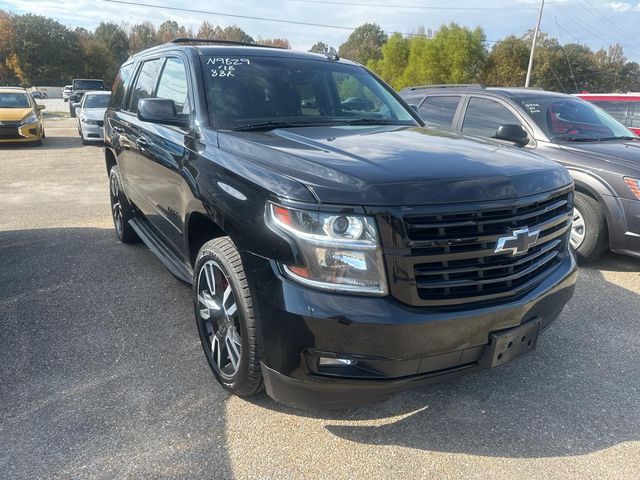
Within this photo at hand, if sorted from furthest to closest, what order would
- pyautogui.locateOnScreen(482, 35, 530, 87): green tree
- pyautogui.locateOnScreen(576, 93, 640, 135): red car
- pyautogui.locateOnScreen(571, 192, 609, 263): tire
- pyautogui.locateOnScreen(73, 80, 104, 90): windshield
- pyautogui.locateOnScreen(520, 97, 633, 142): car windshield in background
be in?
pyautogui.locateOnScreen(482, 35, 530, 87): green tree, pyautogui.locateOnScreen(73, 80, 104, 90): windshield, pyautogui.locateOnScreen(576, 93, 640, 135): red car, pyautogui.locateOnScreen(520, 97, 633, 142): car windshield in background, pyautogui.locateOnScreen(571, 192, 609, 263): tire

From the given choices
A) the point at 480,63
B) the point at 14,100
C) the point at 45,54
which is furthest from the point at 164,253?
the point at 45,54

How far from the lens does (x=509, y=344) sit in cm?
231

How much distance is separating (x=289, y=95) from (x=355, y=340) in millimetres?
2041

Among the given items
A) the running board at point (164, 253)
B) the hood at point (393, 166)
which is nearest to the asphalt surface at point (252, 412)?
the running board at point (164, 253)

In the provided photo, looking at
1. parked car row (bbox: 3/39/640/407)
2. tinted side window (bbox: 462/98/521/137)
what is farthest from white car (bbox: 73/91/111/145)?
parked car row (bbox: 3/39/640/407)

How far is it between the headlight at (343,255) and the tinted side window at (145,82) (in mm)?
2784

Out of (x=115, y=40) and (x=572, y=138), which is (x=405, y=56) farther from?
(x=115, y=40)

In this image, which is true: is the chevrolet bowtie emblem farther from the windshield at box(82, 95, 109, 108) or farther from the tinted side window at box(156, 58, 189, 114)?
the windshield at box(82, 95, 109, 108)

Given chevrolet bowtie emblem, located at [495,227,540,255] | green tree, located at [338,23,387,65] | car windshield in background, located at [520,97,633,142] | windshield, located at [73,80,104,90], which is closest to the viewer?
chevrolet bowtie emblem, located at [495,227,540,255]

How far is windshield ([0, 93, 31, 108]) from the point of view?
1465 centimetres

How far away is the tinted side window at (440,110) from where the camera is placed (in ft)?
20.8

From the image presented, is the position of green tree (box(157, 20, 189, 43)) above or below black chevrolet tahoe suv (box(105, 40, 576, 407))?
above

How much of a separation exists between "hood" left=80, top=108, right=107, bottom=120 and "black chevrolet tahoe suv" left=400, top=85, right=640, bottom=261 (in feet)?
38.7

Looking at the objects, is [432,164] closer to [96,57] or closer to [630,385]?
[630,385]
